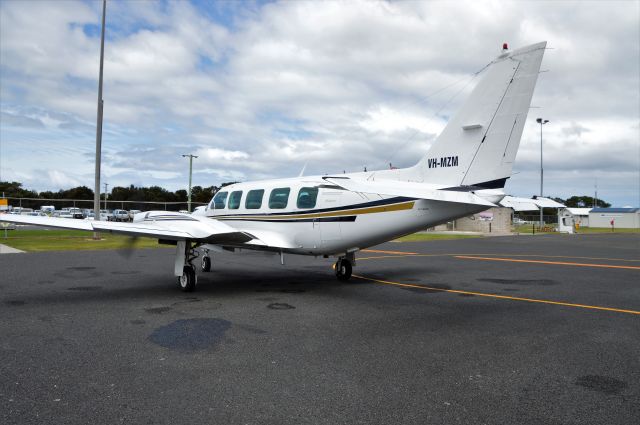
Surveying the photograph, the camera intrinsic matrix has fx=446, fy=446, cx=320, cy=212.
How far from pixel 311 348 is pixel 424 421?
2679mm

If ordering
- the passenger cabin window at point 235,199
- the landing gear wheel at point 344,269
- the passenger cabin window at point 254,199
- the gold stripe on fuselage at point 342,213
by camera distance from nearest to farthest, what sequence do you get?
the gold stripe on fuselage at point 342,213, the passenger cabin window at point 254,199, the landing gear wheel at point 344,269, the passenger cabin window at point 235,199

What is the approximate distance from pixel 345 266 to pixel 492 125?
6103mm

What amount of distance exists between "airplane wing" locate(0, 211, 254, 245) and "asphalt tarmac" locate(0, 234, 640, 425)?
4.88 ft

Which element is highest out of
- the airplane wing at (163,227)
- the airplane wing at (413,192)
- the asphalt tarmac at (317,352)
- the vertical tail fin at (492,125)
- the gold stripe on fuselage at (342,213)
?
the vertical tail fin at (492,125)

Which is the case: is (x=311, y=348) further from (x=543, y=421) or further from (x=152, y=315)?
(x=152, y=315)

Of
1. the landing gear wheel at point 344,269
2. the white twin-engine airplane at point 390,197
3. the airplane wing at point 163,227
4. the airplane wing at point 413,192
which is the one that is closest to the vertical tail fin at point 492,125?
the white twin-engine airplane at point 390,197

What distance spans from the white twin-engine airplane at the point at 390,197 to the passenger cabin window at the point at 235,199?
93 cm

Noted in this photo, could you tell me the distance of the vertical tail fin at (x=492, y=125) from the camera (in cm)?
965

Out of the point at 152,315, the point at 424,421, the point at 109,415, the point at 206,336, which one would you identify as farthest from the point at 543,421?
the point at 152,315

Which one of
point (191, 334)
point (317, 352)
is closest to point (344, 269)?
point (191, 334)

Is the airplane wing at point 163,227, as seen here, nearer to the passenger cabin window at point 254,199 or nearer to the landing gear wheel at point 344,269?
the passenger cabin window at point 254,199

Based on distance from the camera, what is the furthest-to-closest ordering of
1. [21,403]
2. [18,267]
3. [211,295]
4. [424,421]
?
[18,267], [211,295], [21,403], [424,421]

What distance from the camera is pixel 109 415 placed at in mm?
4340

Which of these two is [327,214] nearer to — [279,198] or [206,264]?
[279,198]
